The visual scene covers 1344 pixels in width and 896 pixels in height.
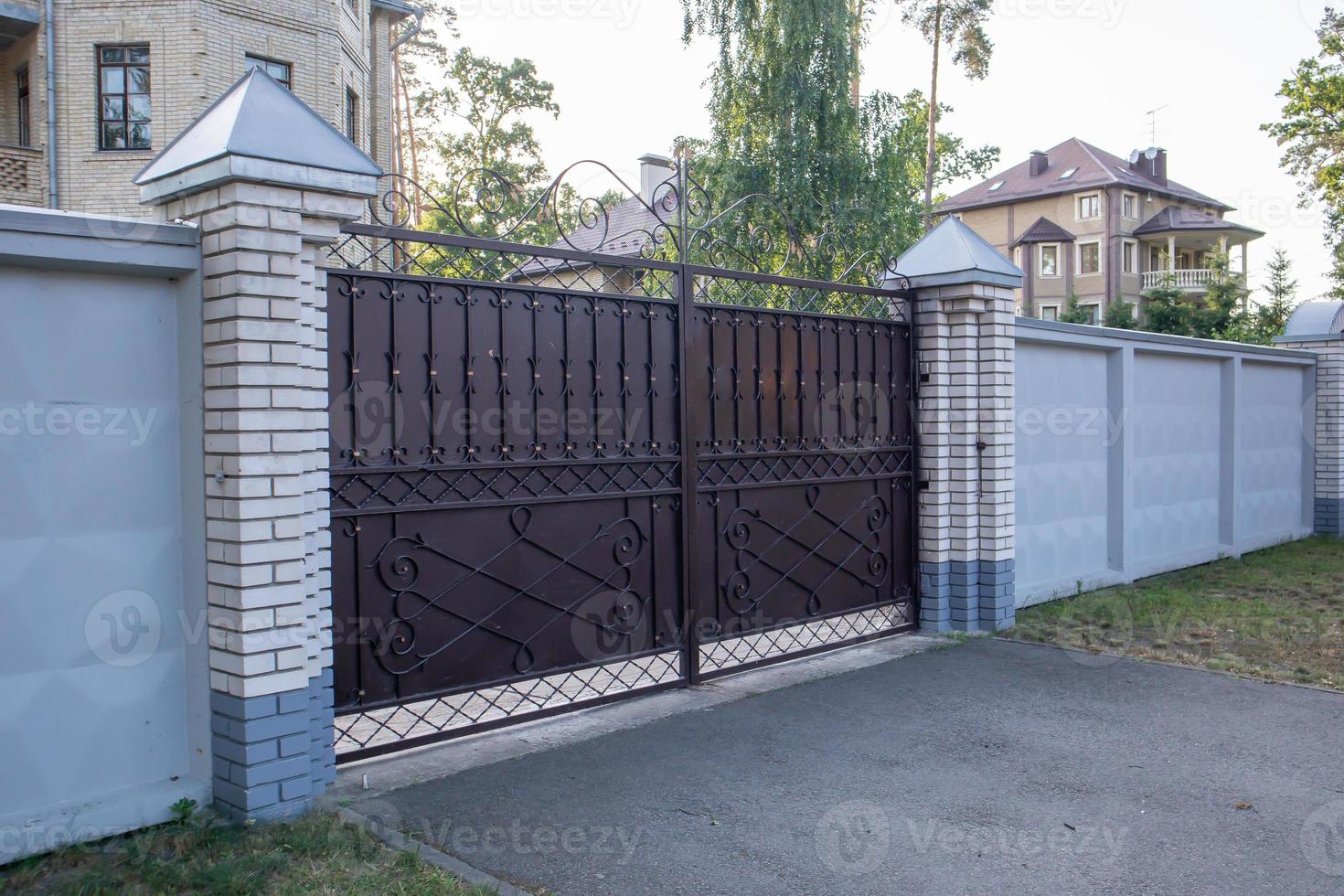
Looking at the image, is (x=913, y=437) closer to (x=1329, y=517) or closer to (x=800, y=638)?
(x=800, y=638)

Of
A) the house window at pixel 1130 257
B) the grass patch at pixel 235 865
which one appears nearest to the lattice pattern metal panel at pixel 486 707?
the grass patch at pixel 235 865

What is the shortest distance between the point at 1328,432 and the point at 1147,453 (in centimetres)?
481

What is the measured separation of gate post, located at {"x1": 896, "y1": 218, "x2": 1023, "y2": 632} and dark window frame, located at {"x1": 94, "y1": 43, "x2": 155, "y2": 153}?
1328 centimetres

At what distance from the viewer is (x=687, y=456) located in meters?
5.82

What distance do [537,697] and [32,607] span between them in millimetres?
2621

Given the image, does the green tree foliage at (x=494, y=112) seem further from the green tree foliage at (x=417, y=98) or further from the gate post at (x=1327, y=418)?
the gate post at (x=1327, y=418)

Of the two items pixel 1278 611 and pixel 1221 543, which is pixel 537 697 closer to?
pixel 1278 611

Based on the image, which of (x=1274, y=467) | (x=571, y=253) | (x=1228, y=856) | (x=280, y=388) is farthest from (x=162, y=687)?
(x=1274, y=467)

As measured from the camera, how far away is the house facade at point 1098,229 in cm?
4322

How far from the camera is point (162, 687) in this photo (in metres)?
3.91

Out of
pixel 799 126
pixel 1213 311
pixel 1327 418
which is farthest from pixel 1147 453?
pixel 1213 311

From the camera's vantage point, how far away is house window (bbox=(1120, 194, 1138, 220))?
43.6 meters

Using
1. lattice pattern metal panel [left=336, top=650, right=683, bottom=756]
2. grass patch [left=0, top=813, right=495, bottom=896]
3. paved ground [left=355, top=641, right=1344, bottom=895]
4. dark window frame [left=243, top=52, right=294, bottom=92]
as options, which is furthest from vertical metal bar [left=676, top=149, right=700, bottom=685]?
dark window frame [left=243, top=52, right=294, bottom=92]

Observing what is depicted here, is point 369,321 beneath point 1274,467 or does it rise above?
above
